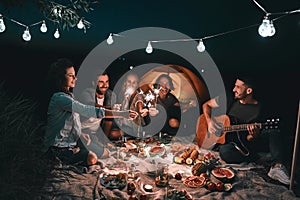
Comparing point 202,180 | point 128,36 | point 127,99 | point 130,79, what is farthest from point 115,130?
point 202,180

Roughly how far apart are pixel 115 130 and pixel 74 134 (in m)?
1.09

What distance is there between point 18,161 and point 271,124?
2.67 meters

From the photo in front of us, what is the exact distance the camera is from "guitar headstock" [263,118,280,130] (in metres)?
3.14

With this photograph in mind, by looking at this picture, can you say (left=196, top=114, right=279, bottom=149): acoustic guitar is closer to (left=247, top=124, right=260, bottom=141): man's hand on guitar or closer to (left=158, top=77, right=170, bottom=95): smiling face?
(left=247, top=124, right=260, bottom=141): man's hand on guitar

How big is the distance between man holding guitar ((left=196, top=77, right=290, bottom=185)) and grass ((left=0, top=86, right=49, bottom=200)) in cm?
242

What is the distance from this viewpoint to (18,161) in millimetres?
1770

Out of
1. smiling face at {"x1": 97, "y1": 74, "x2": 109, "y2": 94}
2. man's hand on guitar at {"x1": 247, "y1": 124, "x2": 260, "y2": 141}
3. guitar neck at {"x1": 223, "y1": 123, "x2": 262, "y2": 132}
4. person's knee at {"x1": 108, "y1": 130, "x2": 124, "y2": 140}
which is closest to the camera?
man's hand on guitar at {"x1": 247, "y1": 124, "x2": 260, "y2": 141}

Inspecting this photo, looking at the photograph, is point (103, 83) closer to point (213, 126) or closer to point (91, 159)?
point (91, 159)

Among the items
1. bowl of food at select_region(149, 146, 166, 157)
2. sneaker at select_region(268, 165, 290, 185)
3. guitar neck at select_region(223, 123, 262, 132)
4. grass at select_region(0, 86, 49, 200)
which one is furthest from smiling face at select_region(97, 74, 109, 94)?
sneaker at select_region(268, 165, 290, 185)

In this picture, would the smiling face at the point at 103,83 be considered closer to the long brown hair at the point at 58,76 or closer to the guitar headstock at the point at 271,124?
the long brown hair at the point at 58,76

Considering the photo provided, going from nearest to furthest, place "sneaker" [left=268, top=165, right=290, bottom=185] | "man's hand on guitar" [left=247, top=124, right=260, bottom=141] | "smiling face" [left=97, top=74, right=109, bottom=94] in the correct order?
"sneaker" [left=268, top=165, right=290, bottom=185], "man's hand on guitar" [left=247, top=124, right=260, bottom=141], "smiling face" [left=97, top=74, right=109, bottom=94]

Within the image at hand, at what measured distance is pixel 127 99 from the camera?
4.45 meters

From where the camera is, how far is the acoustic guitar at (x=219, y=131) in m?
3.20

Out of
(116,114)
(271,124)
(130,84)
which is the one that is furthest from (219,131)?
(130,84)
